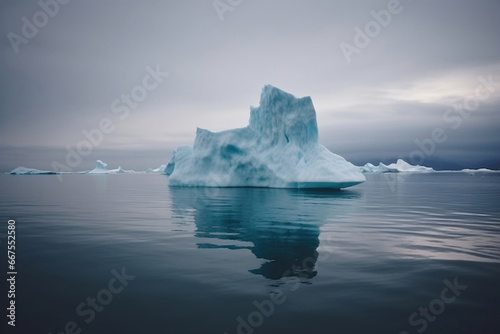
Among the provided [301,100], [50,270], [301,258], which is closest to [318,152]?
[301,100]

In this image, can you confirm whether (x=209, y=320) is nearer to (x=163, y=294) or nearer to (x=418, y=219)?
(x=163, y=294)

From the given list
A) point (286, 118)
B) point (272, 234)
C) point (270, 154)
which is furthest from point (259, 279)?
point (286, 118)

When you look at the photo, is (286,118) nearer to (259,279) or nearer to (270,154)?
(270,154)

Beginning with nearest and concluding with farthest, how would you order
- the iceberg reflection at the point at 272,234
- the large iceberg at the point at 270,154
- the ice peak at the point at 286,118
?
the iceberg reflection at the point at 272,234
the large iceberg at the point at 270,154
the ice peak at the point at 286,118

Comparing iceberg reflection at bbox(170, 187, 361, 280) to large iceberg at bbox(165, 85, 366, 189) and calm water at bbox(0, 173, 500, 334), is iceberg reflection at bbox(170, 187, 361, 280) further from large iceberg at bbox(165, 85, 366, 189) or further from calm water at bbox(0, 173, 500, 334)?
large iceberg at bbox(165, 85, 366, 189)

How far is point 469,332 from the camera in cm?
324

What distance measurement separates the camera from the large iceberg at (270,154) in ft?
79.4

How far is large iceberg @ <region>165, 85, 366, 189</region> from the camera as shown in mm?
24203

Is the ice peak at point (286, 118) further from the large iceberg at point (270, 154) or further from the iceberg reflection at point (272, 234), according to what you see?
the iceberg reflection at point (272, 234)

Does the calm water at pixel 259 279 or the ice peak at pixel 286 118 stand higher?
the ice peak at pixel 286 118

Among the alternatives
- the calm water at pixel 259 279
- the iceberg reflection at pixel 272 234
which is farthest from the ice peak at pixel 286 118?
the calm water at pixel 259 279

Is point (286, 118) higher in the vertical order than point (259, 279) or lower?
higher

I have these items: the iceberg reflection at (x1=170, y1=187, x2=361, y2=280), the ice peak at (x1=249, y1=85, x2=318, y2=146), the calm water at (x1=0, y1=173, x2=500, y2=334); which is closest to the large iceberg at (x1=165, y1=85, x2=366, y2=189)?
the ice peak at (x1=249, y1=85, x2=318, y2=146)

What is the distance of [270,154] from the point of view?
26.8 metres
